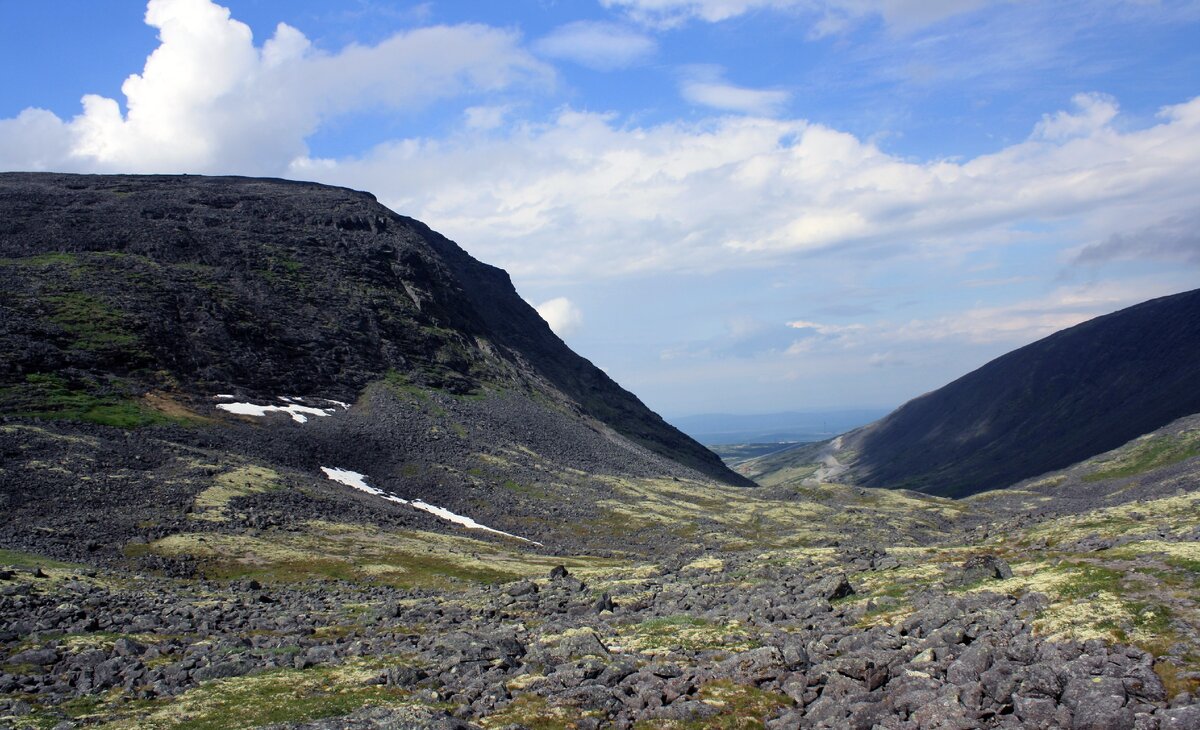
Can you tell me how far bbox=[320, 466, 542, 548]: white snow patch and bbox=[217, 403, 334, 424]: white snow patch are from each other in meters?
22.0

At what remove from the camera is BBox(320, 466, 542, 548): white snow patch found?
105688mm

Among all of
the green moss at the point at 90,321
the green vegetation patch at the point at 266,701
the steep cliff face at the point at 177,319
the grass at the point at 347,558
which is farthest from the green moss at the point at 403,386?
the green vegetation patch at the point at 266,701

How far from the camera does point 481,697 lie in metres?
27.1

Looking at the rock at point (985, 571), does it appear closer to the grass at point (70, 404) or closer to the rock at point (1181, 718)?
the rock at point (1181, 718)

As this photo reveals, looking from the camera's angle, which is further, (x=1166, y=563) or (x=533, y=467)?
(x=533, y=467)

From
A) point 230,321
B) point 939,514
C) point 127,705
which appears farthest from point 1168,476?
point 230,321

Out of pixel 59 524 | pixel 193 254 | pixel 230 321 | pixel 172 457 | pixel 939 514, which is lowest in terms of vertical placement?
pixel 939 514

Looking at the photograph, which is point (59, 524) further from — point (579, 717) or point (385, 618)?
point (579, 717)

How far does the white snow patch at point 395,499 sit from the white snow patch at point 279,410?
22.0m

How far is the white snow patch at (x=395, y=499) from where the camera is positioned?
10569 centimetres

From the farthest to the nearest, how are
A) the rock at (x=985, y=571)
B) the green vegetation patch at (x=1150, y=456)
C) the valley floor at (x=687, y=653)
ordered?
the green vegetation patch at (x=1150, y=456) < the rock at (x=985, y=571) < the valley floor at (x=687, y=653)

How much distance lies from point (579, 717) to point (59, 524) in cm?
6882

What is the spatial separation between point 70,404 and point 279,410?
31.9m

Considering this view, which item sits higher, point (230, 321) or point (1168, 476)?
point (230, 321)
